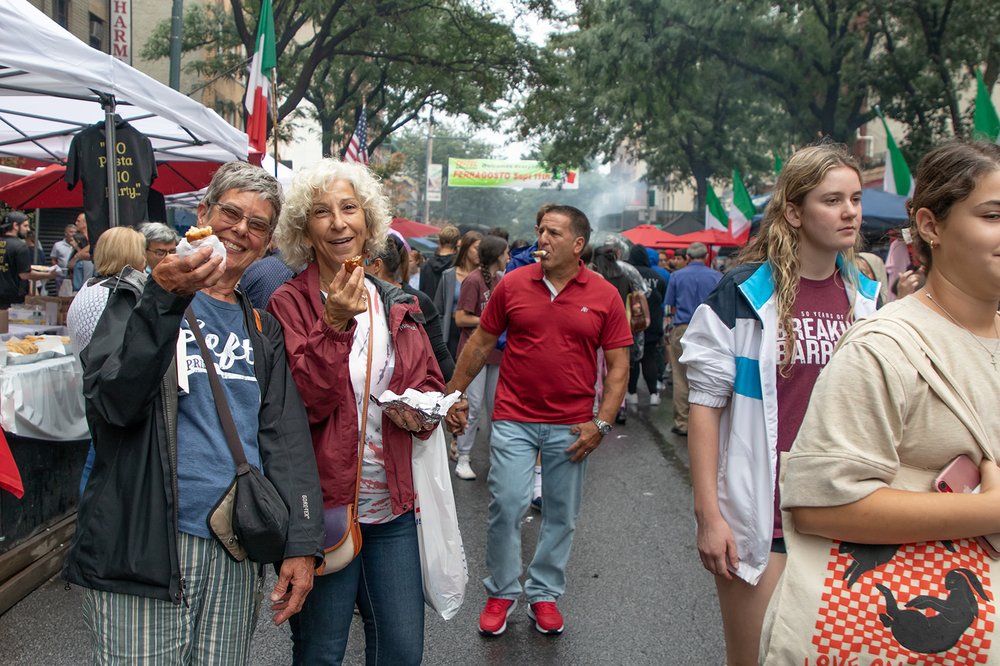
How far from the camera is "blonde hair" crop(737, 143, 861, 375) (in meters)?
2.73

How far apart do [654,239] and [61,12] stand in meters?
15.2

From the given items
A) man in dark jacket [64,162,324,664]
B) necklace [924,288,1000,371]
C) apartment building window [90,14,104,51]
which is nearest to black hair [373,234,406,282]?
man in dark jacket [64,162,324,664]

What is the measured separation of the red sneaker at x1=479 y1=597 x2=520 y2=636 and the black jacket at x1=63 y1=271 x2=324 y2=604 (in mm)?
2453

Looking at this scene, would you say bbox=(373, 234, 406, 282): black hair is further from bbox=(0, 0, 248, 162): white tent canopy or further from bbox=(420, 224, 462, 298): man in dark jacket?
bbox=(420, 224, 462, 298): man in dark jacket

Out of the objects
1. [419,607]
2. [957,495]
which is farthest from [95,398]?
[957,495]

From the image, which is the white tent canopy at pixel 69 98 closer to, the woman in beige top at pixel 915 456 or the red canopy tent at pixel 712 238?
the woman in beige top at pixel 915 456

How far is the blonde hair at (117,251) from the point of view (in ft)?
17.3

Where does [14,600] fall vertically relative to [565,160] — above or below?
below

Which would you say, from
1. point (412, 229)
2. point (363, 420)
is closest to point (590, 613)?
point (363, 420)

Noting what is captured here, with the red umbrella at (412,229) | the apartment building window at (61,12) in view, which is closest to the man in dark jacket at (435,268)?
the red umbrella at (412,229)

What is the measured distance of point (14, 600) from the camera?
466 cm

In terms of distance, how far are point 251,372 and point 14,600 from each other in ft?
10.4

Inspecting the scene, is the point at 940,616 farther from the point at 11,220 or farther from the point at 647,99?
the point at 647,99

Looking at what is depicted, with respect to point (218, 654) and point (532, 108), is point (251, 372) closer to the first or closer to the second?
point (218, 654)
